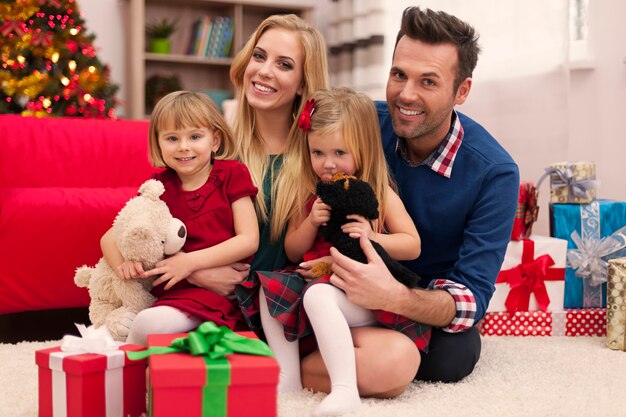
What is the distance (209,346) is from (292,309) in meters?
0.42

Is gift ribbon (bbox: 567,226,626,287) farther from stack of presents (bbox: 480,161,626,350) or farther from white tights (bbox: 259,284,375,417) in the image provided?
white tights (bbox: 259,284,375,417)

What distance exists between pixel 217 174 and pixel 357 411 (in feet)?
2.30

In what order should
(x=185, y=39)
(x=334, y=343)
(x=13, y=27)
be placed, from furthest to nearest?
(x=185, y=39) → (x=13, y=27) → (x=334, y=343)

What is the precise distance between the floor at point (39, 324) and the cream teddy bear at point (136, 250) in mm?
514

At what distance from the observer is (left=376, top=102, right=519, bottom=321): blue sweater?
183 cm

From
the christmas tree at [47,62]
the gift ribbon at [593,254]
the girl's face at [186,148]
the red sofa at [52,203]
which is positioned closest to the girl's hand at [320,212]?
the girl's face at [186,148]

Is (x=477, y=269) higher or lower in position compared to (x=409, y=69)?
lower

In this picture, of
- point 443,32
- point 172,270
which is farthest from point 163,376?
point 443,32

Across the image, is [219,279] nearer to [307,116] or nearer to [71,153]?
[307,116]

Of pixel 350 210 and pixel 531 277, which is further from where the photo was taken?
pixel 531 277

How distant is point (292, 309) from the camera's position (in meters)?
1.69

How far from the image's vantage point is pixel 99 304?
5.96 ft

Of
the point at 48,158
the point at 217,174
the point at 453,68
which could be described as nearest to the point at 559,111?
the point at 453,68

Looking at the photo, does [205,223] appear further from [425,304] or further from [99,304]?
[425,304]
